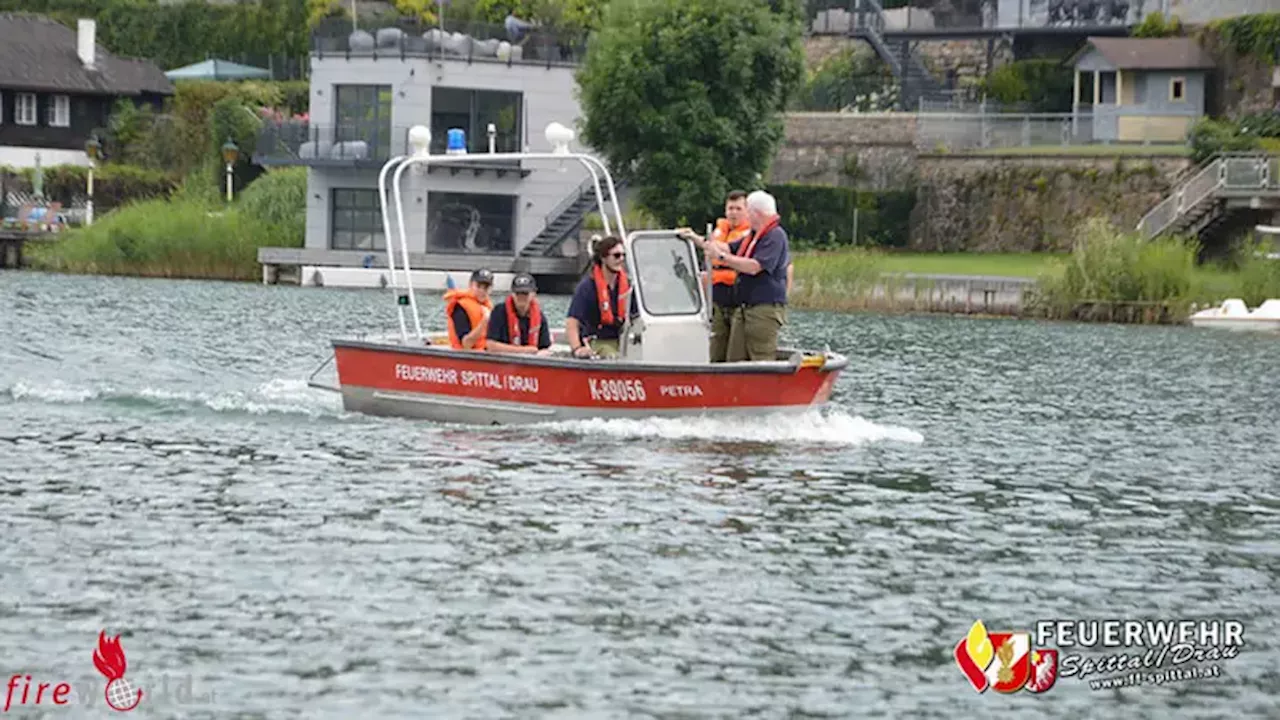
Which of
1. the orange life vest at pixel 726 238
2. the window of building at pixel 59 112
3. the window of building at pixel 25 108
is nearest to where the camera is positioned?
the orange life vest at pixel 726 238

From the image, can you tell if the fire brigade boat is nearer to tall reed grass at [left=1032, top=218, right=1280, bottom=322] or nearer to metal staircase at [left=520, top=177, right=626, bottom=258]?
tall reed grass at [left=1032, top=218, right=1280, bottom=322]

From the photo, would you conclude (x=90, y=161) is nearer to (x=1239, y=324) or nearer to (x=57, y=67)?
(x=57, y=67)

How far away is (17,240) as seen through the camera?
7281 centimetres

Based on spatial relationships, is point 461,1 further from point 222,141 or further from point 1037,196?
point 1037,196

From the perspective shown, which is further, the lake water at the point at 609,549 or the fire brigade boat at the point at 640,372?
the fire brigade boat at the point at 640,372

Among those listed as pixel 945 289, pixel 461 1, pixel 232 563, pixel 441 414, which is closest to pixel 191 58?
pixel 461 1

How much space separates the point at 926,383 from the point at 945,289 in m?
19.6

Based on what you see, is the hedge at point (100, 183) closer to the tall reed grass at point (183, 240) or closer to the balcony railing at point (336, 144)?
the tall reed grass at point (183, 240)

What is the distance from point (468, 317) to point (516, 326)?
525 mm

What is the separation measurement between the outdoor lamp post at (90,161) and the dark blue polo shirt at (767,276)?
5236cm

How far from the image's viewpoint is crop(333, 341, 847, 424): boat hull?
24.5m

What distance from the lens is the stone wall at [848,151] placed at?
70.6 metres

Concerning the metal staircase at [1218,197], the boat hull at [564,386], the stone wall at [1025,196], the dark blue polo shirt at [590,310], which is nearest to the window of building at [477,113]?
the stone wall at [1025,196]

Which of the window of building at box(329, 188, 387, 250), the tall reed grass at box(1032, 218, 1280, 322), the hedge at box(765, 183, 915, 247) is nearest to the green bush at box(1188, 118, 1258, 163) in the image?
the hedge at box(765, 183, 915, 247)
